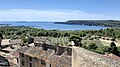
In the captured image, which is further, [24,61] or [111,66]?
[24,61]

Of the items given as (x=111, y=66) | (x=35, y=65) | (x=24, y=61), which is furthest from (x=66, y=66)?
(x=111, y=66)

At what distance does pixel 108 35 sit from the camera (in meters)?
132

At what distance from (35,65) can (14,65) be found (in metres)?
11.3

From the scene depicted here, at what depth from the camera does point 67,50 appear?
30203 mm

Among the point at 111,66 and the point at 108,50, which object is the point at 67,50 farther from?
the point at 108,50

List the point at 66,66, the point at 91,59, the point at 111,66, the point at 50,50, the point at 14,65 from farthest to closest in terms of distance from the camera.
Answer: the point at 14,65 → the point at 50,50 → the point at 66,66 → the point at 91,59 → the point at 111,66

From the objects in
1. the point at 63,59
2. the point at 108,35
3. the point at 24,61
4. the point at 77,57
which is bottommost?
the point at 108,35

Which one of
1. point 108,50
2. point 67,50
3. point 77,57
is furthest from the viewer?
point 108,50

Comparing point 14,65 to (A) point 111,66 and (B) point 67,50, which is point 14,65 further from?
(A) point 111,66

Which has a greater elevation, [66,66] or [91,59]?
[91,59]

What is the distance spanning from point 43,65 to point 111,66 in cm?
2330

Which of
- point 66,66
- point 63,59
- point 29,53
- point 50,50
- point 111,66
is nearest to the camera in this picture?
point 111,66

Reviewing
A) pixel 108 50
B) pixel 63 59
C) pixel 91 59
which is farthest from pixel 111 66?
pixel 108 50

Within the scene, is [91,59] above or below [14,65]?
above
